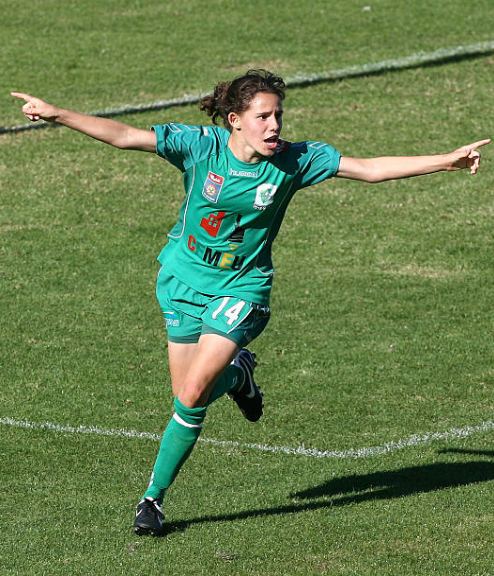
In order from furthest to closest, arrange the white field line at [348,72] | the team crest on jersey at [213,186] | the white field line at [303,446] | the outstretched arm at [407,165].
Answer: the white field line at [348,72]
the white field line at [303,446]
the outstretched arm at [407,165]
the team crest on jersey at [213,186]

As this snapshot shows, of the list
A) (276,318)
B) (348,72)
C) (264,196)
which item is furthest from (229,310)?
(348,72)

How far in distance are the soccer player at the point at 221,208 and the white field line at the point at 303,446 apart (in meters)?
1.33

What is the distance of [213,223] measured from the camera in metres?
6.46

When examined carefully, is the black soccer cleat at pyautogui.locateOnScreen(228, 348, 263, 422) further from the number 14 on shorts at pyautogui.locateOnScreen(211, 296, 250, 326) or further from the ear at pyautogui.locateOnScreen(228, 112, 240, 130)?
the ear at pyautogui.locateOnScreen(228, 112, 240, 130)

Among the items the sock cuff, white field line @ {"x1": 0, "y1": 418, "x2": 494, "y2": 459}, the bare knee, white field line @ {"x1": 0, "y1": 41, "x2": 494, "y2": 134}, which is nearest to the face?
the bare knee

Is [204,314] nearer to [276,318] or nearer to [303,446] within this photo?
[303,446]

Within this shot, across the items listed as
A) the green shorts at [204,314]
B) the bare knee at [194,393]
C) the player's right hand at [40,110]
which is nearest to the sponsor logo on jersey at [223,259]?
the green shorts at [204,314]

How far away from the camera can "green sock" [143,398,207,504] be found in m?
6.34

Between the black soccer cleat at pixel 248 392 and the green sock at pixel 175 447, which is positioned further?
the black soccer cleat at pixel 248 392

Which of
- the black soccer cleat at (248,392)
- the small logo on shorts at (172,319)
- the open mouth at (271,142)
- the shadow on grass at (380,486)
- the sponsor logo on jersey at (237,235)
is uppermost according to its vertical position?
the open mouth at (271,142)

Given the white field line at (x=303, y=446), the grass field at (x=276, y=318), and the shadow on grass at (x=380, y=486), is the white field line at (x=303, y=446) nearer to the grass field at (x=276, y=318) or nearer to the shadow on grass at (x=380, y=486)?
the grass field at (x=276, y=318)

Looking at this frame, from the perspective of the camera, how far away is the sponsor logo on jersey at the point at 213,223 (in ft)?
21.1

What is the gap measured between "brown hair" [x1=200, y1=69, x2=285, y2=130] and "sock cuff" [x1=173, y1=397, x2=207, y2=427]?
1633 millimetres

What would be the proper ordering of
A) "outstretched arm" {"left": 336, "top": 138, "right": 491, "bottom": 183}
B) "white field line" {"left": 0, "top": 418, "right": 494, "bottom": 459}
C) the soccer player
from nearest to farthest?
1. the soccer player
2. "outstretched arm" {"left": 336, "top": 138, "right": 491, "bottom": 183}
3. "white field line" {"left": 0, "top": 418, "right": 494, "bottom": 459}
